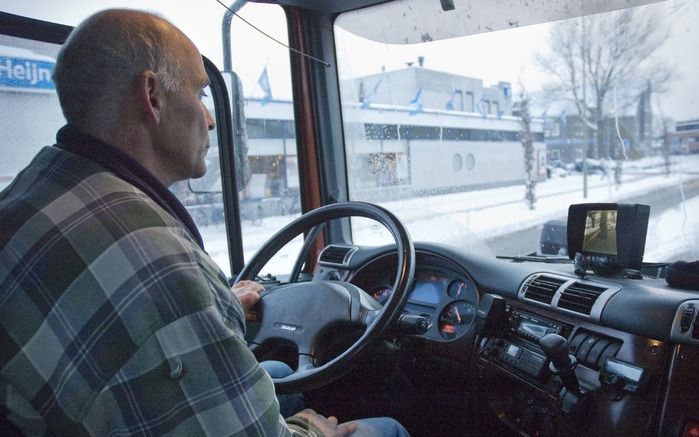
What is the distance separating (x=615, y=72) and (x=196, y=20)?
1.72 m

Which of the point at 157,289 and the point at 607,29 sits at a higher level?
the point at 607,29

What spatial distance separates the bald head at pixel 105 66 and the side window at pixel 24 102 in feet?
3.62

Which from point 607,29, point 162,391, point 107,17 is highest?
point 607,29

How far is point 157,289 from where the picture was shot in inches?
35.1

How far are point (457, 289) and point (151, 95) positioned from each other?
1.58 meters

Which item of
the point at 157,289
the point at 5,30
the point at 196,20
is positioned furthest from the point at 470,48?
the point at 157,289

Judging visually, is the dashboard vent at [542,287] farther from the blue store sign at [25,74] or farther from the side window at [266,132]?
the blue store sign at [25,74]

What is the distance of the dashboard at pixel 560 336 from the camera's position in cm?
161

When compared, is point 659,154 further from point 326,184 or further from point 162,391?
point 162,391

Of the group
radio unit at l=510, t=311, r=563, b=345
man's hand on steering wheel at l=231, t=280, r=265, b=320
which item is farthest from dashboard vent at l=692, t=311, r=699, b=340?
man's hand on steering wheel at l=231, t=280, r=265, b=320

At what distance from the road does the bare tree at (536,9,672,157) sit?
24cm

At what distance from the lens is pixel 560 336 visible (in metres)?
1.80

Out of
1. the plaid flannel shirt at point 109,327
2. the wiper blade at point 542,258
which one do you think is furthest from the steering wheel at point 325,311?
the wiper blade at point 542,258

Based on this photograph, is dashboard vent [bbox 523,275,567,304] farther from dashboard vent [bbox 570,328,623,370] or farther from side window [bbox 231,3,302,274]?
side window [bbox 231,3,302,274]
